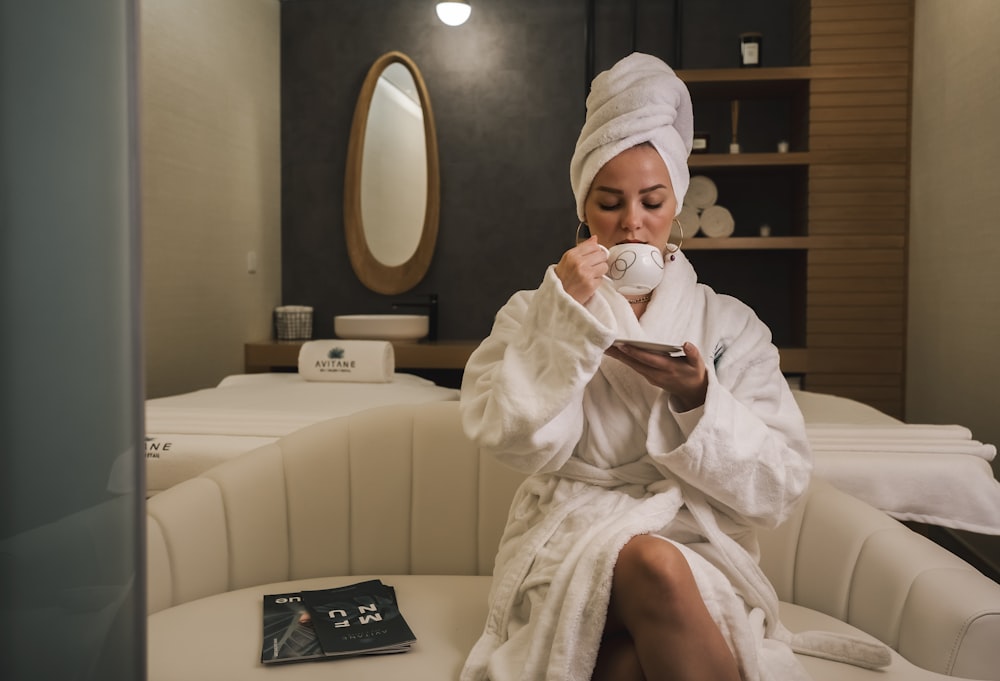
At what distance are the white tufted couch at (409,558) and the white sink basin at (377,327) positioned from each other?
2.48m

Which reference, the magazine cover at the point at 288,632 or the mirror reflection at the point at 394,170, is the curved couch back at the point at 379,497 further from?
the mirror reflection at the point at 394,170

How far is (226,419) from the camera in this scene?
252cm

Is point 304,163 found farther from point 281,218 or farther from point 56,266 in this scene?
point 56,266

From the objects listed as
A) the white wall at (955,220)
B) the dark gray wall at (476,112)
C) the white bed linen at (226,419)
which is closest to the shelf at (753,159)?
the white wall at (955,220)

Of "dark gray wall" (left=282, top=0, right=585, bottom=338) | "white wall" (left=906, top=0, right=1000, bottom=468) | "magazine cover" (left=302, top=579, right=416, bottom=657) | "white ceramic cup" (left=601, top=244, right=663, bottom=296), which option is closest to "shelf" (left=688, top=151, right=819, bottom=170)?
"white wall" (left=906, top=0, right=1000, bottom=468)

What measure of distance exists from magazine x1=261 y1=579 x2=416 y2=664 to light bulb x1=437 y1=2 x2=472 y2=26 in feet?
10.9

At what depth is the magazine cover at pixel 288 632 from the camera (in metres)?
1.33

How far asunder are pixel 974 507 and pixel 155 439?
2.03 metres

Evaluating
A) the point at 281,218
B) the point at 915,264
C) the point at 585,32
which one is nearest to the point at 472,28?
the point at 585,32

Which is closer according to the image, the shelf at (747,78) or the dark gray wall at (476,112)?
the shelf at (747,78)

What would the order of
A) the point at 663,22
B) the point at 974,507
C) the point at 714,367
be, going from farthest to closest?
the point at 663,22 → the point at 974,507 → the point at 714,367

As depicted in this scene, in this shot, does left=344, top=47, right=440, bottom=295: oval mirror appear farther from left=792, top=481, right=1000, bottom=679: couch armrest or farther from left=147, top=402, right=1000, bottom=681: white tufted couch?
left=792, top=481, right=1000, bottom=679: couch armrest

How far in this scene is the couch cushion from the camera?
4.20ft

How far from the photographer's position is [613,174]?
1.43 meters
